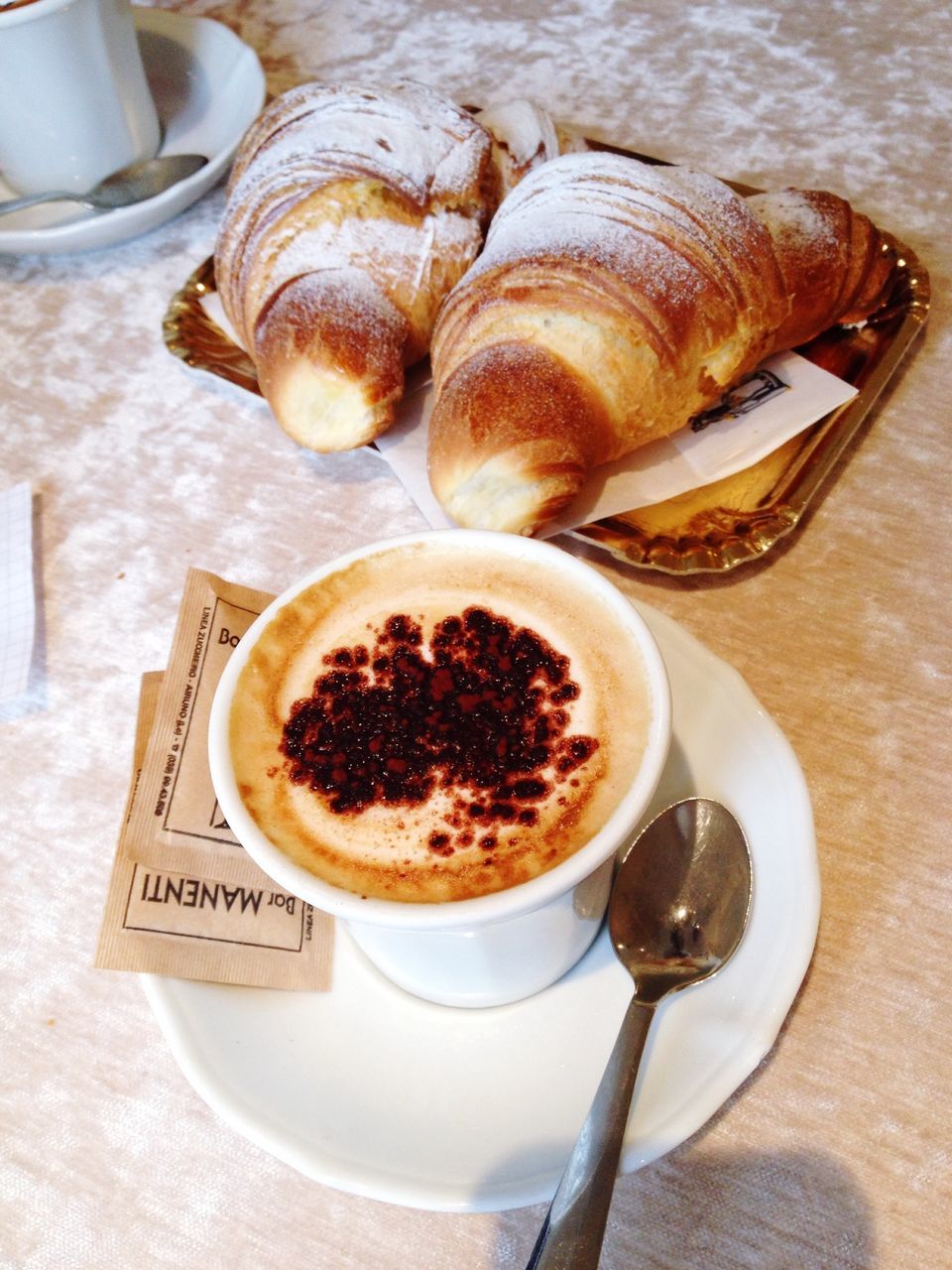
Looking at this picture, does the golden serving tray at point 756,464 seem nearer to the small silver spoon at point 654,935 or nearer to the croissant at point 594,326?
the croissant at point 594,326

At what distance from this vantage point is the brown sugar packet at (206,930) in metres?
0.61

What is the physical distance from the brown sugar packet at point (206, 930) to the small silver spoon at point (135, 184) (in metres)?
0.87

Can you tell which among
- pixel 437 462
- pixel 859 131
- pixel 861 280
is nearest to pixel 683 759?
pixel 437 462

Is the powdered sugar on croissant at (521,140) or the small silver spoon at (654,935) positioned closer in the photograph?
the small silver spoon at (654,935)

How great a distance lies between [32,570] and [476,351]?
50 cm

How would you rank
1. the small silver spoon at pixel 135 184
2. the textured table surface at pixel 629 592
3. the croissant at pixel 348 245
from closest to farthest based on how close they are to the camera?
the textured table surface at pixel 629 592
the croissant at pixel 348 245
the small silver spoon at pixel 135 184

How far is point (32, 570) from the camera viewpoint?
3.24 feet

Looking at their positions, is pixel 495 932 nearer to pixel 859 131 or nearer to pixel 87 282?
pixel 87 282

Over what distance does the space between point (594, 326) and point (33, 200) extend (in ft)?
2.54

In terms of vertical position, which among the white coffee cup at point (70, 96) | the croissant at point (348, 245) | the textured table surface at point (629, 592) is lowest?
the textured table surface at point (629, 592)

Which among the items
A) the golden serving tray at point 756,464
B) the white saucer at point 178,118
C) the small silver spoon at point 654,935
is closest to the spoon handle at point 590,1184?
the small silver spoon at point 654,935

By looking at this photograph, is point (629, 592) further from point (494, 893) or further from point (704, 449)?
point (494, 893)

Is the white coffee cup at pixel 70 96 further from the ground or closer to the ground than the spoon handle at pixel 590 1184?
further from the ground

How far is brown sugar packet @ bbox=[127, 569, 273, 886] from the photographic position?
655 millimetres
